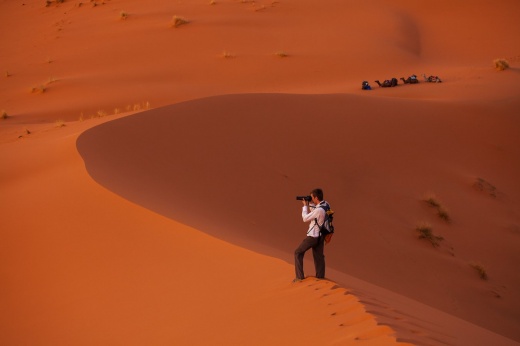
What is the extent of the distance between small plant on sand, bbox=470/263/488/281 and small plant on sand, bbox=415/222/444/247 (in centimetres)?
79

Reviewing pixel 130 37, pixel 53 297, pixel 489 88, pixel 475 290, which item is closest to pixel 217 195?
pixel 53 297

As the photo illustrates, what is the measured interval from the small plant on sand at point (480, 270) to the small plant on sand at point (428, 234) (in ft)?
2.60

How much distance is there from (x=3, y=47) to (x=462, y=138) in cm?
2495

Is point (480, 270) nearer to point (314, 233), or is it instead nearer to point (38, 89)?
point (314, 233)

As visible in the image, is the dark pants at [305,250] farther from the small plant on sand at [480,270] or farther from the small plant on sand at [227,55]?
the small plant on sand at [227,55]

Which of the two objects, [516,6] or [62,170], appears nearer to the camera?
[62,170]

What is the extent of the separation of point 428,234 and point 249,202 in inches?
143

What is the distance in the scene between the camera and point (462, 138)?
1706 cm

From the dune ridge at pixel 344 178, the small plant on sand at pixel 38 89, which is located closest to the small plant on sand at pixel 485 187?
the dune ridge at pixel 344 178

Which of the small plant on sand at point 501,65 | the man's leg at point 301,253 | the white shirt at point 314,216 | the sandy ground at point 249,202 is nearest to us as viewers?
the sandy ground at point 249,202

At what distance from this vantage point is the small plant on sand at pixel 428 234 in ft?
39.0

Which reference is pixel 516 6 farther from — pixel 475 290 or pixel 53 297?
pixel 53 297

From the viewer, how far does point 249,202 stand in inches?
440

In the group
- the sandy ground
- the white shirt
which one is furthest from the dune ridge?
the white shirt
